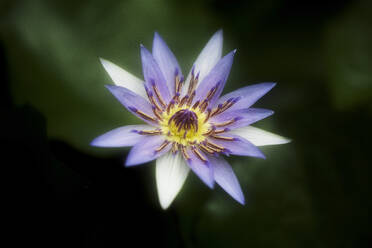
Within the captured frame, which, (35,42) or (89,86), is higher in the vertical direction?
(35,42)

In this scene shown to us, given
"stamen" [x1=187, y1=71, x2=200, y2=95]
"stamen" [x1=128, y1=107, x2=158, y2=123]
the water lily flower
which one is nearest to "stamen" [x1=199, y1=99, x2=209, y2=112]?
the water lily flower

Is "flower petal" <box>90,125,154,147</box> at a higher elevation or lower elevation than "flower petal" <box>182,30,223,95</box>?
lower

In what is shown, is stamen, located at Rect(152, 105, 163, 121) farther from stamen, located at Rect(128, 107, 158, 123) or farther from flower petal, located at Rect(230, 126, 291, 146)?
flower petal, located at Rect(230, 126, 291, 146)

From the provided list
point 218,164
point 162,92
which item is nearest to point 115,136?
point 162,92

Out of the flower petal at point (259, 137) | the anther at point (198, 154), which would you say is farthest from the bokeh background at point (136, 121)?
the anther at point (198, 154)

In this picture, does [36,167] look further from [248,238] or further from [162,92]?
[248,238]

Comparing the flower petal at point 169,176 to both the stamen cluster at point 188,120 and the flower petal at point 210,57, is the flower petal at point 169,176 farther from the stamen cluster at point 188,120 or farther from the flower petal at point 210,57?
the flower petal at point 210,57
